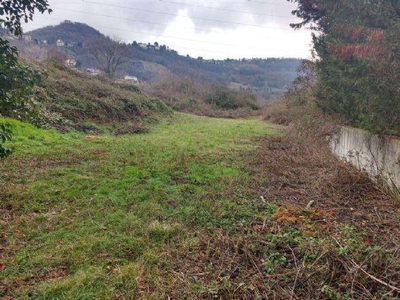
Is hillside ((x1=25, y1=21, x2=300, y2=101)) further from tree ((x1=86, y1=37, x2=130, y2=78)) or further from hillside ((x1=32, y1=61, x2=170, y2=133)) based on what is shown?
hillside ((x1=32, y1=61, x2=170, y2=133))

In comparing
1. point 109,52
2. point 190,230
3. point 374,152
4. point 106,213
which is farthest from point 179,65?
point 190,230

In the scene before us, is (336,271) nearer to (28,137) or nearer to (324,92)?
(324,92)

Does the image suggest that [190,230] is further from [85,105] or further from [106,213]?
[85,105]

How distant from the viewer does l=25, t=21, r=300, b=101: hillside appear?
37.9m

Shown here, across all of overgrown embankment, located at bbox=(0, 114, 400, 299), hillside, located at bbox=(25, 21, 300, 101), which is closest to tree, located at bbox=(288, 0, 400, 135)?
overgrown embankment, located at bbox=(0, 114, 400, 299)

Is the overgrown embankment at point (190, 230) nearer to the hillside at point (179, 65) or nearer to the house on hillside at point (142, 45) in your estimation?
the hillside at point (179, 65)

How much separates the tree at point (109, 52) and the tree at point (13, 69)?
31215mm

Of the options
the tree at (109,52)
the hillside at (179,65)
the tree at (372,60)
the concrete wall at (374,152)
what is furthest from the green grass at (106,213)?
the hillside at (179,65)

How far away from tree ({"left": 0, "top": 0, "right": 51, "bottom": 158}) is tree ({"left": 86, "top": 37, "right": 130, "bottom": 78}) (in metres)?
31.2

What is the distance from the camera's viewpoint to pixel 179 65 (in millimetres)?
45344

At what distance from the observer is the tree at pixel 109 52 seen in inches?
1277

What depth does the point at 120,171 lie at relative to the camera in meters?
5.72

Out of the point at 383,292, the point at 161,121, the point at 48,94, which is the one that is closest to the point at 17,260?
the point at 383,292

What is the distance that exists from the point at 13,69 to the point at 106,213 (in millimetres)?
2122
